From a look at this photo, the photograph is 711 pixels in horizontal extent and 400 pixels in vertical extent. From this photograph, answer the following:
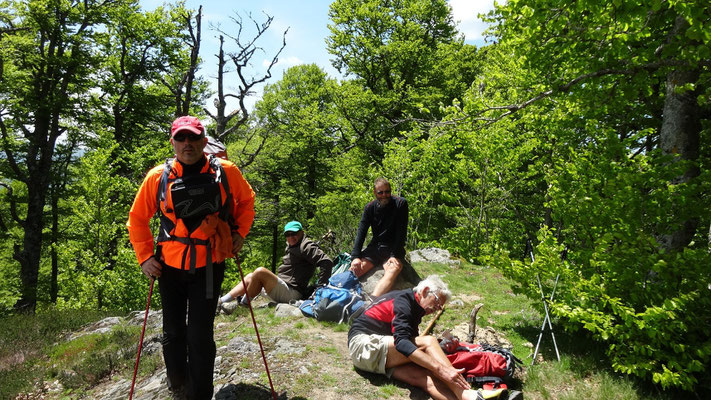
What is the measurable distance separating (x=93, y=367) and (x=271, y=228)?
66.7 feet

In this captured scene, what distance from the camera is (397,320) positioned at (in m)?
4.37

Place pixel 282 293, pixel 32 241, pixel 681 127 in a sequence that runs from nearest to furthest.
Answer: pixel 681 127, pixel 282 293, pixel 32 241

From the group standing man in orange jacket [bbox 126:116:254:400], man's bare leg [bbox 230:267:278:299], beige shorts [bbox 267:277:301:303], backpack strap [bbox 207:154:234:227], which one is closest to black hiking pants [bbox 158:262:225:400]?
standing man in orange jacket [bbox 126:116:254:400]

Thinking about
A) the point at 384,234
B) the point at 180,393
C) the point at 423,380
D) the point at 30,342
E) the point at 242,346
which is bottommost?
the point at 30,342

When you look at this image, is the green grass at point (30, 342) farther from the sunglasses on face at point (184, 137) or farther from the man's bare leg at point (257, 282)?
the sunglasses on face at point (184, 137)

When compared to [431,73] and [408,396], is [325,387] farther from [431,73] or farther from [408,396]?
[431,73]

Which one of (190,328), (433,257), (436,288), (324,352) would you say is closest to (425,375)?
(436,288)

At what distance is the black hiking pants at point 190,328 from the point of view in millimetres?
3277

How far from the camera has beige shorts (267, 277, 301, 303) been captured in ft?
22.6

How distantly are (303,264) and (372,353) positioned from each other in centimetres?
296

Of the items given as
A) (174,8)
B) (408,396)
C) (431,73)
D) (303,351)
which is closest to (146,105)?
(174,8)

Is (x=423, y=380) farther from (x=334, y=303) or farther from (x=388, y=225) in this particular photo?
(x=388, y=225)

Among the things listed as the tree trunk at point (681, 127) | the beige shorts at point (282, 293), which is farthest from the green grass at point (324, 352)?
the tree trunk at point (681, 127)

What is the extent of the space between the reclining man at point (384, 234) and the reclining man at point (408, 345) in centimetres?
198
